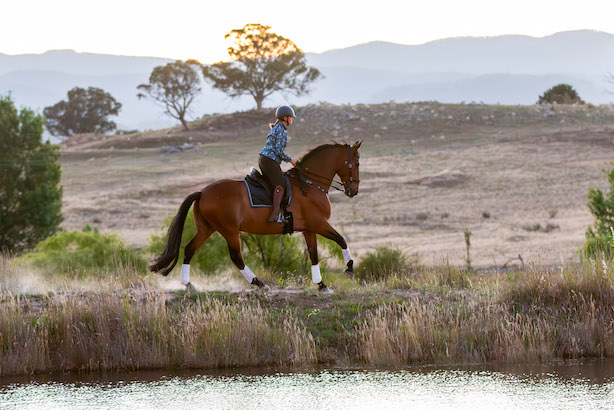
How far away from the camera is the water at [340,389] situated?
31.1 ft

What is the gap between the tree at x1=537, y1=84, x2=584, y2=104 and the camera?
91125 mm

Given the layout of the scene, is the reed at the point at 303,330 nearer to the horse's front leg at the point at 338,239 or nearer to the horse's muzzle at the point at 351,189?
the horse's front leg at the point at 338,239

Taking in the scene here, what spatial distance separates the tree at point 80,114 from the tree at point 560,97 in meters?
53.8

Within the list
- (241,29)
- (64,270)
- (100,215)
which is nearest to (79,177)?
(100,215)

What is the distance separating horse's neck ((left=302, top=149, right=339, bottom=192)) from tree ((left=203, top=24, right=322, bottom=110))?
251 ft

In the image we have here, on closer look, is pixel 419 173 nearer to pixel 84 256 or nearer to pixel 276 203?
pixel 84 256

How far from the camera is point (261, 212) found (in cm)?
1331

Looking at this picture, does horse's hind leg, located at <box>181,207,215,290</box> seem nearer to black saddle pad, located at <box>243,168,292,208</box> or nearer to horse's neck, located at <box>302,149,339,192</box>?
black saddle pad, located at <box>243,168,292,208</box>

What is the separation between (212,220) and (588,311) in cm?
586

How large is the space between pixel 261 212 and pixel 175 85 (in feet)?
264

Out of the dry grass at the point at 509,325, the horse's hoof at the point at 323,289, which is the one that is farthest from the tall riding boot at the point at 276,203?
the dry grass at the point at 509,325

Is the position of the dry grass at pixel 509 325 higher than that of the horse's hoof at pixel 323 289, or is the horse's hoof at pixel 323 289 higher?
the horse's hoof at pixel 323 289

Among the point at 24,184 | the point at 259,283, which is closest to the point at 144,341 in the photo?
the point at 259,283

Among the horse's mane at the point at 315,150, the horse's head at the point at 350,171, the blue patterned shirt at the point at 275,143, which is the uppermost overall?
the blue patterned shirt at the point at 275,143
